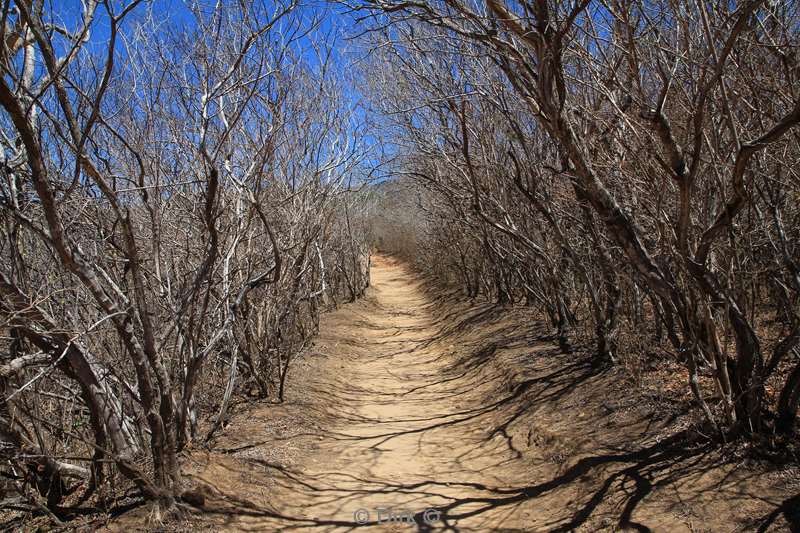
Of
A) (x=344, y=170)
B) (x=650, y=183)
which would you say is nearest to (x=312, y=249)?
(x=344, y=170)

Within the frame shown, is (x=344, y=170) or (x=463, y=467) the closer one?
(x=463, y=467)

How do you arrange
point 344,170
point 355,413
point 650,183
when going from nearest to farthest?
point 650,183
point 355,413
point 344,170

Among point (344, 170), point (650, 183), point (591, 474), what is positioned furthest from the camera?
point (344, 170)

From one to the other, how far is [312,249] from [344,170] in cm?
147

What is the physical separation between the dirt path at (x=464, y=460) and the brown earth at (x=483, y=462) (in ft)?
0.05

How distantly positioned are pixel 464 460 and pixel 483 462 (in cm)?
20

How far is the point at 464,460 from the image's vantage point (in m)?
5.94

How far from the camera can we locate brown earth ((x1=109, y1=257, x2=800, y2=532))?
3928mm

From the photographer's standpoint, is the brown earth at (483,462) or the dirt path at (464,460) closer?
the brown earth at (483,462)

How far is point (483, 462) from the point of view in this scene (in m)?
5.85

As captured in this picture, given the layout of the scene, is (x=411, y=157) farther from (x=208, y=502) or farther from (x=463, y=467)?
(x=208, y=502)

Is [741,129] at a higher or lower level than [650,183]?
higher

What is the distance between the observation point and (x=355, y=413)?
7.95m

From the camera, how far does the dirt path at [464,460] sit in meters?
4.15
